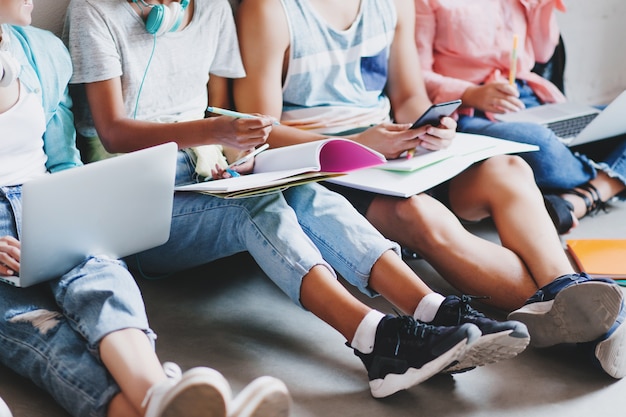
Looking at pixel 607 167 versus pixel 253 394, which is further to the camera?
pixel 607 167

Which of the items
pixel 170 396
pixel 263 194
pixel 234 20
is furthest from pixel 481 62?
pixel 170 396

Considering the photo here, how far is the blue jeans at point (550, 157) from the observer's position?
2.07 m

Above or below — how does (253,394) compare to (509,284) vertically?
above

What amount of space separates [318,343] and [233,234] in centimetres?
26

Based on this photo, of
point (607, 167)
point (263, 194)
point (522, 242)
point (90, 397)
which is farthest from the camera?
point (607, 167)

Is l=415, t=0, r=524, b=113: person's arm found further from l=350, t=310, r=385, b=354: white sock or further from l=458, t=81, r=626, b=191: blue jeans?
l=350, t=310, r=385, b=354: white sock

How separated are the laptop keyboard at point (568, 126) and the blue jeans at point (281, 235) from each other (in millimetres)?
878

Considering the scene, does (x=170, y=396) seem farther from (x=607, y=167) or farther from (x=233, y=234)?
(x=607, y=167)

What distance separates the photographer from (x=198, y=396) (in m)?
1.06

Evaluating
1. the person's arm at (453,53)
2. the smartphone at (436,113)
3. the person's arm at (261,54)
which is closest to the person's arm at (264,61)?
the person's arm at (261,54)

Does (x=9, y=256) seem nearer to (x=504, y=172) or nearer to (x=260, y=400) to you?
(x=260, y=400)

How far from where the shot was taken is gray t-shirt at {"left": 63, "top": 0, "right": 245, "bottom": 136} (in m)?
1.62

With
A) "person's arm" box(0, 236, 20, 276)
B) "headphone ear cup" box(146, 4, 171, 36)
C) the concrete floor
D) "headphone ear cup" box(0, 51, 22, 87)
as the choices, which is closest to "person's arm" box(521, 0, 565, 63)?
the concrete floor

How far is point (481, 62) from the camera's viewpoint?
229 centimetres
